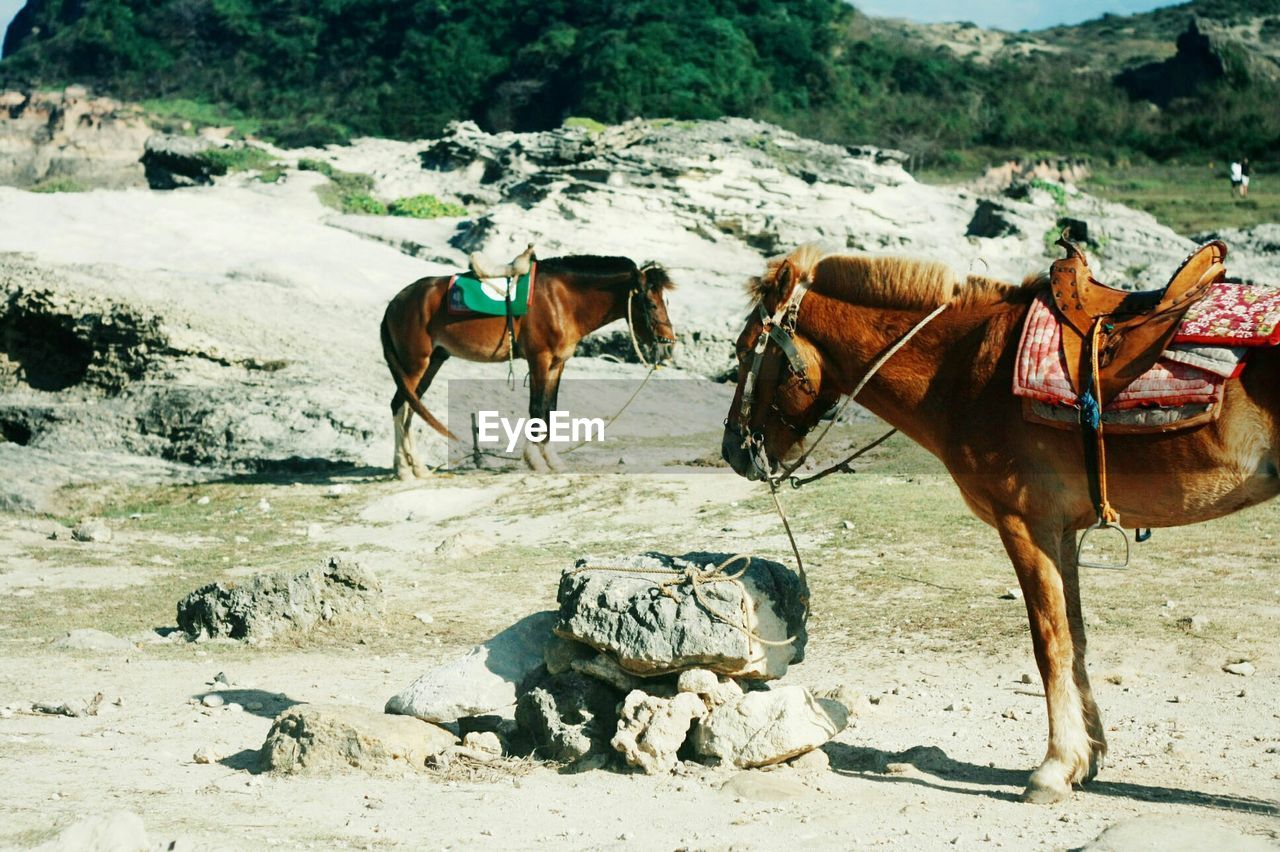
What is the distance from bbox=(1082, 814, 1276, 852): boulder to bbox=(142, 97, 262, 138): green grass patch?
204 ft

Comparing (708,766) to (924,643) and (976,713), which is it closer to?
(976,713)

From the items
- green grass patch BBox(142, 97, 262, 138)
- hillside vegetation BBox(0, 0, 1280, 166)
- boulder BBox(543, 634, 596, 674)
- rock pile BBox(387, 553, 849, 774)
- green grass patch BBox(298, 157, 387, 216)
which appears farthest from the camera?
green grass patch BBox(142, 97, 262, 138)

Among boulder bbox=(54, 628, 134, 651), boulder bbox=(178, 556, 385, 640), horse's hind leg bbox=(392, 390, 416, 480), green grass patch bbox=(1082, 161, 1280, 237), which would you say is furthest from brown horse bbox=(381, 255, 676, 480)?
green grass patch bbox=(1082, 161, 1280, 237)

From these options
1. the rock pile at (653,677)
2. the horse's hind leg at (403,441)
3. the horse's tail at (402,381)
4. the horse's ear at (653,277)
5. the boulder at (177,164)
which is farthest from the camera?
the boulder at (177,164)

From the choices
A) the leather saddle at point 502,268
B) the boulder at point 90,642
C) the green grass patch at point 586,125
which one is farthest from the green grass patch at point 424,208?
the boulder at point 90,642

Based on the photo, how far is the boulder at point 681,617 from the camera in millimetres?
5293

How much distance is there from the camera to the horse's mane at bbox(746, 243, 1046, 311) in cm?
513

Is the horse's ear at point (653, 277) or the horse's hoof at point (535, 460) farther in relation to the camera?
the horse's ear at point (653, 277)

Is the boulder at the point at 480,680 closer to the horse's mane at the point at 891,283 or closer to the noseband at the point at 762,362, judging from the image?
the noseband at the point at 762,362

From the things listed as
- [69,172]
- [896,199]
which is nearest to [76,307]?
[896,199]

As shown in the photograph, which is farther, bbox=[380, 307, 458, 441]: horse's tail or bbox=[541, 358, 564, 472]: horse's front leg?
bbox=[541, 358, 564, 472]: horse's front leg

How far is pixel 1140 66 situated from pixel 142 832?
75508 millimetres

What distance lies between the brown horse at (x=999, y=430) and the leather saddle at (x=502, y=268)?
8229mm

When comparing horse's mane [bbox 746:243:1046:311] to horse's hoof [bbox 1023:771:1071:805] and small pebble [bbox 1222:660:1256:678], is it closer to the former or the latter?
horse's hoof [bbox 1023:771:1071:805]
